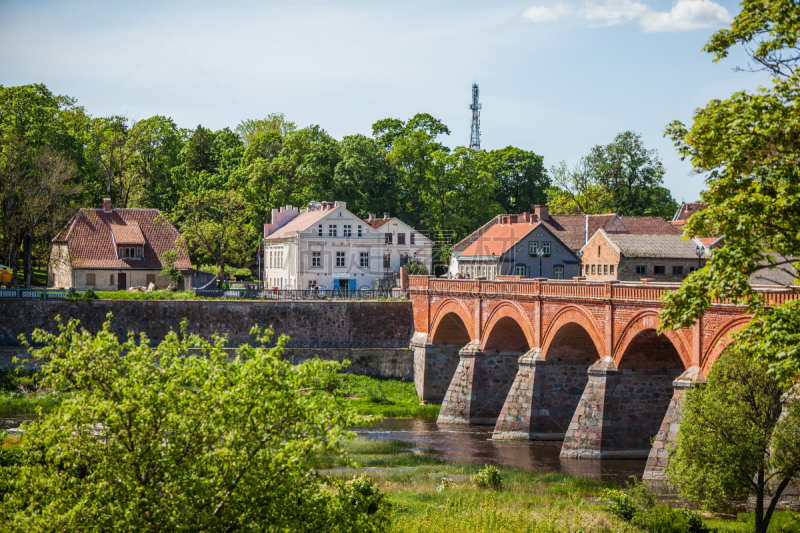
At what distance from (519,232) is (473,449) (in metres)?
30.8

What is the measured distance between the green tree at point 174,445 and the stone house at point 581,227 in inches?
2247

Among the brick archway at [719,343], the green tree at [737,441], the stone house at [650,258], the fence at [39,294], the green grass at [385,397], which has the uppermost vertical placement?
the stone house at [650,258]

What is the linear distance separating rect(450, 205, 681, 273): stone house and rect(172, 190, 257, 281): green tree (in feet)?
61.7

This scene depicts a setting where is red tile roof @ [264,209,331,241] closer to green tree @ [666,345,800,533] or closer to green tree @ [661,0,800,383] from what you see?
green tree @ [666,345,800,533]

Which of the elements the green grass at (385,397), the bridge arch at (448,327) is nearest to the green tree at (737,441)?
the green grass at (385,397)

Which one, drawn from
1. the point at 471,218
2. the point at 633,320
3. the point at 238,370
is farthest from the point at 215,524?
the point at 471,218

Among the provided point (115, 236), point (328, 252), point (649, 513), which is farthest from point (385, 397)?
point (649, 513)

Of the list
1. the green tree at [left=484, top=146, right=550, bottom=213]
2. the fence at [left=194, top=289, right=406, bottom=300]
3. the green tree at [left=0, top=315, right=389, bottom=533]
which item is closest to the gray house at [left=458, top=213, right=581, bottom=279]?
the fence at [left=194, top=289, right=406, bottom=300]

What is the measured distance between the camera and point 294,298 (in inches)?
2384

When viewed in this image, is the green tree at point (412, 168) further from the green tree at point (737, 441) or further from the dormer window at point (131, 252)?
the green tree at point (737, 441)

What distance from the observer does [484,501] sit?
1014 inches

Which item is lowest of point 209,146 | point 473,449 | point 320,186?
point 473,449

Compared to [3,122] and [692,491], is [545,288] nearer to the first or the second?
[692,491]

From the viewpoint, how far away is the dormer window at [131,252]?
63.9 meters
